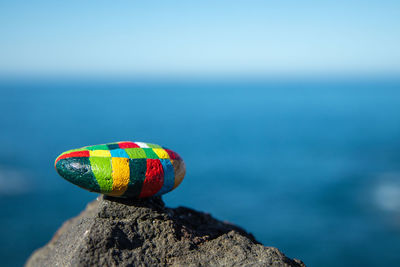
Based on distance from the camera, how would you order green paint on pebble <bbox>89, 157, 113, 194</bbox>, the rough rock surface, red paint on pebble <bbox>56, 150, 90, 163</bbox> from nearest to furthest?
the rough rock surface
green paint on pebble <bbox>89, 157, 113, 194</bbox>
red paint on pebble <bbox>56, 150, 90, 163</bbox>

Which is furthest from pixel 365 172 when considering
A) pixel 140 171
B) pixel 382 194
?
pixel 140 171

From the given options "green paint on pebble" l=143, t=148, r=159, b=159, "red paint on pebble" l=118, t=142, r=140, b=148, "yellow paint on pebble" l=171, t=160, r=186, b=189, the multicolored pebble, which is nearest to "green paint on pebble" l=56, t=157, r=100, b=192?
the multicolored pebble

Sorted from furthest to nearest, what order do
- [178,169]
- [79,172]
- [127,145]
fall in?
[178,169]
[127,145]
[79,172]

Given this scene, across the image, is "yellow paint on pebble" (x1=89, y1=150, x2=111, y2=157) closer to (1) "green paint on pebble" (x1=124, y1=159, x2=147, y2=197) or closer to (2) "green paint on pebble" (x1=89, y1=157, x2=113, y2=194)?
(2) "green paint on pebble" (x1=89, y1=157, x2=113, y2=194)

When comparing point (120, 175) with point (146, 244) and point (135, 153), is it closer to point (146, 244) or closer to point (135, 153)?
point (135, 153)

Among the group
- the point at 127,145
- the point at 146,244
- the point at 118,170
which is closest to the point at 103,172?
the point at 118,170

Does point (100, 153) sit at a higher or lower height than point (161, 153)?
lower

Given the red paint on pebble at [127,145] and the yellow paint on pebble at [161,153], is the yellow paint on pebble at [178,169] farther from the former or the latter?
the red paint on pebble at [127,145]
